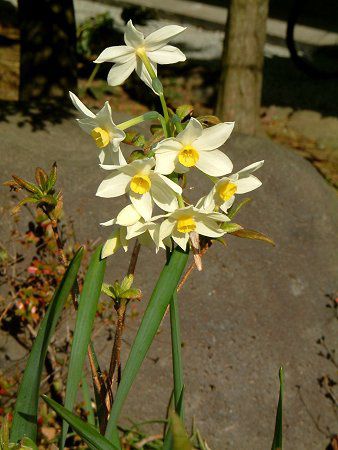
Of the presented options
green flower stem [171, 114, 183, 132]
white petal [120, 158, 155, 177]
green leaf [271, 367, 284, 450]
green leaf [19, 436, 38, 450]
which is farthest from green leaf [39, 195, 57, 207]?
green leaf [271, 367, 284, 450]

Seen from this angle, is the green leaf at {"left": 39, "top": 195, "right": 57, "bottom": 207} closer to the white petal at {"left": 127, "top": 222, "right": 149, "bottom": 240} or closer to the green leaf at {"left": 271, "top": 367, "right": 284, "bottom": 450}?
the white petal at {"left": 127, "top": 222, "right": 149, "bottom": 240}

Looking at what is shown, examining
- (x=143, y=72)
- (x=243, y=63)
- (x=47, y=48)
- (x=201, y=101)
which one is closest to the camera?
(x=143, y=72)

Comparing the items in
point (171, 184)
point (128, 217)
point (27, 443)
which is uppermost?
point (171, 184)

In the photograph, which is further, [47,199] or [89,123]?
[47,199]

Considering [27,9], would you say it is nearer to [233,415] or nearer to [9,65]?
[9,65]

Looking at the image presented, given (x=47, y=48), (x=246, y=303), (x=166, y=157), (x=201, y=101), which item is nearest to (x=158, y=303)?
(x=166, y=157)

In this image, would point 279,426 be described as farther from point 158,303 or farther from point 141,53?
point 141,53

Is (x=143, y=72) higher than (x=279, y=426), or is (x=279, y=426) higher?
(x=143, y=72)

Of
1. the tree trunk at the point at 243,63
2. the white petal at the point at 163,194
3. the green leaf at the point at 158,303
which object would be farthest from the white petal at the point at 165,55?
the tree trunk at the point at 243,63
